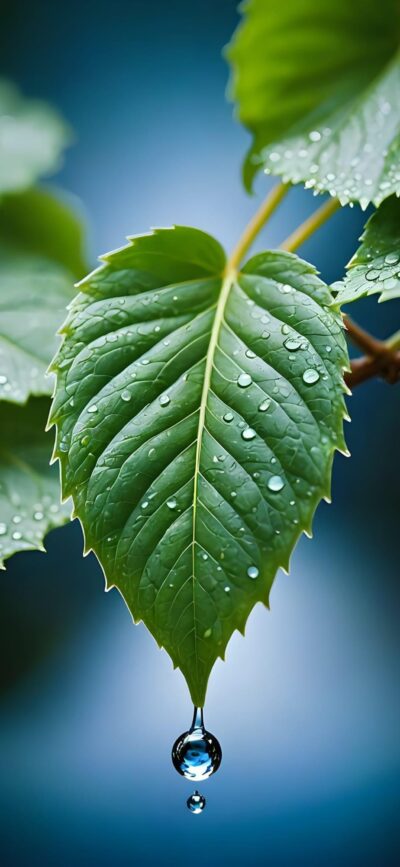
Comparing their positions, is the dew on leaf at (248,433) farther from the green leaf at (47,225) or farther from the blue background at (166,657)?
the blue background at (166,657)

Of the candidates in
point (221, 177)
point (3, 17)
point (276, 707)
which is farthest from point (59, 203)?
point (276, 707)

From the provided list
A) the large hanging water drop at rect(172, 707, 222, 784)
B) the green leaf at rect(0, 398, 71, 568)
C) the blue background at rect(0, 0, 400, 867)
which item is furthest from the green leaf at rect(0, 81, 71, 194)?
the large hanging water drop at rect(172, 707, 222, 784)

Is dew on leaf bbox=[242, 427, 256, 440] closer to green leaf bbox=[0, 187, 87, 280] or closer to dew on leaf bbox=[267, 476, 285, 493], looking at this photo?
dew on leaf bbox=[267, 476, 285, 493]

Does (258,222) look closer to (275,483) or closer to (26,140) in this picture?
(275,483)

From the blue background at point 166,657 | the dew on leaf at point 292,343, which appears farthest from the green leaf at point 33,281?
the blue background at point 166,657

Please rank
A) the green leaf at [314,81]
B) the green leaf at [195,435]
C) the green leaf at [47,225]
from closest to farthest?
the green leaf at [195,435]
the green leaf at [314,81]
the green leaf at [47,225]

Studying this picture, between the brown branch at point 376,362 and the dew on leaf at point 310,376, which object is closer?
the dew on leaf at point 310,376

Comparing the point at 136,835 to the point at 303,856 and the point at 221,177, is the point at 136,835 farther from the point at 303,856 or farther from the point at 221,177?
the point at 221,177
